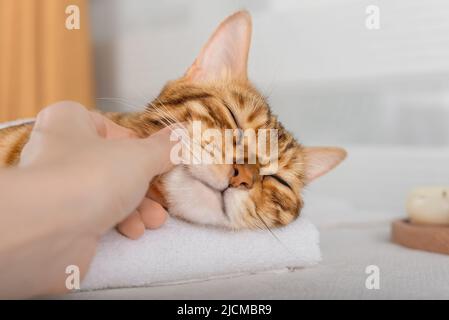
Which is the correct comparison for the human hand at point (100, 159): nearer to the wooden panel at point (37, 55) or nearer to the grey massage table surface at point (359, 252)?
the grey massage table surface at point (359, 252)

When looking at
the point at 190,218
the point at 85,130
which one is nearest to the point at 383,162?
the point at 190,218

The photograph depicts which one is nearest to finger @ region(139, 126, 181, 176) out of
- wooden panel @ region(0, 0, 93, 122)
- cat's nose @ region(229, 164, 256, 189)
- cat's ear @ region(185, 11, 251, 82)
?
cat's nose @ region(229, 164, 256, 189)

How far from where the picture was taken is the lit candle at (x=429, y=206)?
138cm

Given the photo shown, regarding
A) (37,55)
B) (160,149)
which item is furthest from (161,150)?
(37,55)

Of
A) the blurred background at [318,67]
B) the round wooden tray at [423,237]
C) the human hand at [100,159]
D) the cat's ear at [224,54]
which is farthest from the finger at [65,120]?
the blurred background at [318,67]

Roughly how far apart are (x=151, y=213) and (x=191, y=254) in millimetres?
106

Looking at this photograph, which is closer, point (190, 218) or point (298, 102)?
point (190, 218)

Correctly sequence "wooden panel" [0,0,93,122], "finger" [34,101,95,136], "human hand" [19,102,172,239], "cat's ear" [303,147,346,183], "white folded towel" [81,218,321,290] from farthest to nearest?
1. "wooden panel" [0,0,93,122]
2. "cat's ear" [303,147,346,183]
3. "white folded towel" [81,218,321,290]
4. "finger" [34,101,95,136]
5. "human hand" [19,102,172,239]

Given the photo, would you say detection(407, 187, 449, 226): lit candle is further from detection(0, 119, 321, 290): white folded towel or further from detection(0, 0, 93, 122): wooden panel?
detection(0, 0, 93, 122): wooden panel

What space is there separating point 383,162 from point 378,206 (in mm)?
180

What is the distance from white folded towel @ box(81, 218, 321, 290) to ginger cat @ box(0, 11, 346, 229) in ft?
0.13

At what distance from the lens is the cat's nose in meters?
0.97
